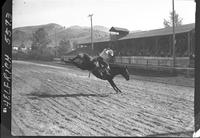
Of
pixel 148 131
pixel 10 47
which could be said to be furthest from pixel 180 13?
pixel 10 47

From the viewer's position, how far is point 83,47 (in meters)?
5.45

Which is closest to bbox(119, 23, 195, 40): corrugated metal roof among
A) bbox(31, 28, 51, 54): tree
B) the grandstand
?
the grandstand

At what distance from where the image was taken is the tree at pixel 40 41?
5336mm

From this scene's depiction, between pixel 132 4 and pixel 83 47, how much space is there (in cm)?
161

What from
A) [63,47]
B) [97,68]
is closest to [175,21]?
[97,68]

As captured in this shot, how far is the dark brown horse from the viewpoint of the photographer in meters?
5.14

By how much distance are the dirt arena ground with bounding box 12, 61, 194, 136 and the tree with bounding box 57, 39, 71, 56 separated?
0.53m

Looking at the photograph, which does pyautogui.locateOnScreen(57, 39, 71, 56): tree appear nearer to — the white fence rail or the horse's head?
A: the white fence rail

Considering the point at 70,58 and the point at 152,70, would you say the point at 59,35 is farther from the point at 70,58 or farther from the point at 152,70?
the point at 152,70

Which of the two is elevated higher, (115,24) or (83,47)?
(115,24)

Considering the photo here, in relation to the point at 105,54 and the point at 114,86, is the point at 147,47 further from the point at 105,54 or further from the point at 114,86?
the point at 114,86

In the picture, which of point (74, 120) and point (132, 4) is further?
point (132, 4)

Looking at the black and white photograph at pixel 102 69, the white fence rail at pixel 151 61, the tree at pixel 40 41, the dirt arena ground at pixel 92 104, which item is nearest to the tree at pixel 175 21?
the black and white photograph at pixel 102 69

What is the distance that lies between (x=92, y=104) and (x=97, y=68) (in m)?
0.97
